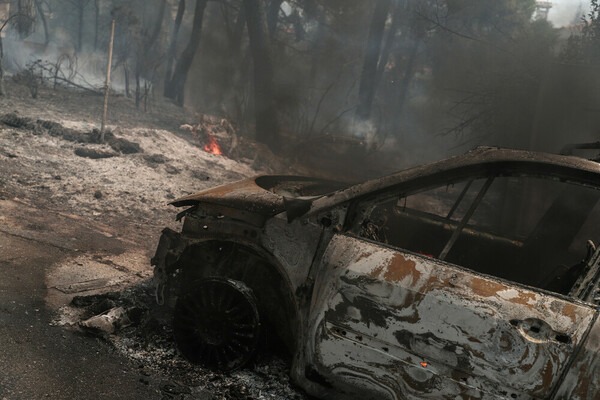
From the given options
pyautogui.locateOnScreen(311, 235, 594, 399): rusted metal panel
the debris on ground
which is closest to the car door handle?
pyautogui.locateOnScreen(311, 235, 594, 399): rusted metal panel

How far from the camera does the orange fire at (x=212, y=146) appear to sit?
13.0 meters

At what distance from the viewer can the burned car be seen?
2.65 meters

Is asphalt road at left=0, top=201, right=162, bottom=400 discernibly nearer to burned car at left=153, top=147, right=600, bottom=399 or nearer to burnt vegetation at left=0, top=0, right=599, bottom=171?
burned car at left=153, top=147, right=600, bottom=399

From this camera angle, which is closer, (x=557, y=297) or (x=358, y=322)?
(x=557, y=297)

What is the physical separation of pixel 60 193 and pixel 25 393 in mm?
5041

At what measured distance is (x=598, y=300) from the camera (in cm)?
270

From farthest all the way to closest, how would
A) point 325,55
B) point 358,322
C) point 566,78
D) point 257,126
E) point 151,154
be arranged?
point 325,55 → point 257,126 → point 151,154 → point 566,78 → point 358,322

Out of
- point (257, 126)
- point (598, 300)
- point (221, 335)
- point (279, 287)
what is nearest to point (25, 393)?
point (221, 335)

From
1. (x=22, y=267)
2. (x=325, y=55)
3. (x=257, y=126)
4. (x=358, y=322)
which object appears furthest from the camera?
(x=325, y=55)

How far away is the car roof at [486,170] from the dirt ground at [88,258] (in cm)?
→ 146

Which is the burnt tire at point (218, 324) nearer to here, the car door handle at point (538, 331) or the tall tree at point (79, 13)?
Result: the car door handle at point (538, 331)

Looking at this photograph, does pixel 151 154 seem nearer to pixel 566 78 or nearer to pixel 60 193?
pixel 60 193

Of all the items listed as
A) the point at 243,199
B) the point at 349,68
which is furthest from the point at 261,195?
the point at 349,68

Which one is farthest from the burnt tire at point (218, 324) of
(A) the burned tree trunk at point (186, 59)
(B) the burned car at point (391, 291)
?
(A) the burned tree trunk at point (186, 59)
